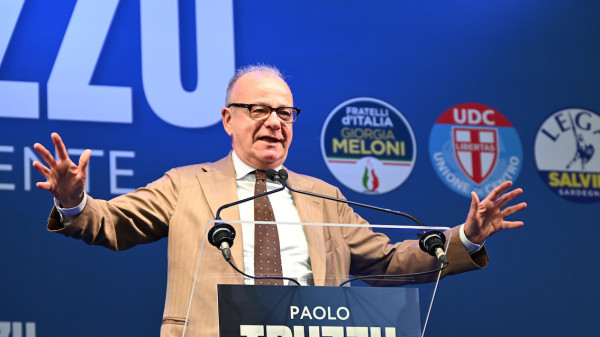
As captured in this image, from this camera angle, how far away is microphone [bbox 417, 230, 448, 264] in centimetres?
197

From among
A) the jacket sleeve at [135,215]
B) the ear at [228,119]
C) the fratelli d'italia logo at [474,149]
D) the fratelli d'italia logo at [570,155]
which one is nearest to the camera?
the jacket sleeve at [135,215]

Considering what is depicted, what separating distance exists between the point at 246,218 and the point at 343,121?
5.01 ft

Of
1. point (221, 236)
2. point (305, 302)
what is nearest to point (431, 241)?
point (305, 302)

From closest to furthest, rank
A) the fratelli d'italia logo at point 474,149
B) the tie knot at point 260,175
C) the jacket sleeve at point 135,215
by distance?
1. the jacket sleeve at point 135,215
2. the tie knot at point 260,175
3. the fratelli d'italia logo at point 474,149

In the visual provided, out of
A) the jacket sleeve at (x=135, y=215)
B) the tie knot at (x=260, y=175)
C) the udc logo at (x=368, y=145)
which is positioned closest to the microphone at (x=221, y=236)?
the jacket sleeve at (x=135, y=215)

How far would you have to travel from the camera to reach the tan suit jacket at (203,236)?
186 cm

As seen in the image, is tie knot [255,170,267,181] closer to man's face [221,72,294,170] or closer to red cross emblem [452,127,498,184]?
man's face [221,72,294,170]

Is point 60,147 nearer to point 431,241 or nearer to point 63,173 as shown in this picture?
point 63,173

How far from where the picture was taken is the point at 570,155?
13.4 ft

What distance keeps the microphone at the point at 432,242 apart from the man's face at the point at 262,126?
870 mm

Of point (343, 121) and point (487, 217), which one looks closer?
point (487, 217)

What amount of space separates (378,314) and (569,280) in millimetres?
2377

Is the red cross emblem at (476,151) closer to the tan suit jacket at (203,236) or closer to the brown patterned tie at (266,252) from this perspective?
the tan suit jacket at (203,236)

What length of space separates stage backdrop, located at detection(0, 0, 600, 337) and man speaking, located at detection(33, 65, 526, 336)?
736 mm
